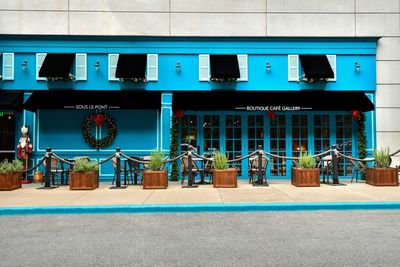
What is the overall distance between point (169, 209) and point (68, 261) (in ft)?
13.3

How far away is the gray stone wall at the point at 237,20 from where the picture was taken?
16.1 meters

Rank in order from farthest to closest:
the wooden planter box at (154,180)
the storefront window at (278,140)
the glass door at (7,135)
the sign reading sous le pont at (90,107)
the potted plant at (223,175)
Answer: the storefront window at (278,140)
the glass door at (7,135)
the sign reading sous le pont at (90,107)
the potted plant at (223,175)
the wooden planter box at (154,180)

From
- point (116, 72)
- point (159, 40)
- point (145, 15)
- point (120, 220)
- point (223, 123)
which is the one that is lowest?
point (120, 220)

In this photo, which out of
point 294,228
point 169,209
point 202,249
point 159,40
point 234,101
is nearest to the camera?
point 202,249

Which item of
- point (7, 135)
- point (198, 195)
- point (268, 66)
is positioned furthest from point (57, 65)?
point (268, 66)

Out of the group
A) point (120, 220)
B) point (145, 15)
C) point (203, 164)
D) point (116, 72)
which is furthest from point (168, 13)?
point (120, 220)

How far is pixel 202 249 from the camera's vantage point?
5695 mm

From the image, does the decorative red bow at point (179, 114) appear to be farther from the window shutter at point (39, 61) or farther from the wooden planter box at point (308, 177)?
the window shutter at point (39, 61)

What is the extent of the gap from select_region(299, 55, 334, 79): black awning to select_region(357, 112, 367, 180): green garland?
7.75 ft

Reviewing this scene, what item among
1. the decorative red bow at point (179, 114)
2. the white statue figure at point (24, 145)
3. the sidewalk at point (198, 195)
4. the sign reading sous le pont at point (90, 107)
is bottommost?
the sidewalk at point (198, 195)

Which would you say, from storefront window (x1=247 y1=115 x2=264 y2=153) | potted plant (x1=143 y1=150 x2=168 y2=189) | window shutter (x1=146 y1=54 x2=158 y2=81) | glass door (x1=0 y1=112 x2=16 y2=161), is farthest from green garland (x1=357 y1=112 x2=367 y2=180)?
glass door (x1=0 y1=112 x2=16 y2=161)

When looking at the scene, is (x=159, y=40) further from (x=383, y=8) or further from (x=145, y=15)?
(x=383, y=8)

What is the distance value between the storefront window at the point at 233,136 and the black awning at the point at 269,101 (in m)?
1.16

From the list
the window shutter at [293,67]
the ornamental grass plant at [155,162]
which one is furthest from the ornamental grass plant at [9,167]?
the window shutter at [293,67]
